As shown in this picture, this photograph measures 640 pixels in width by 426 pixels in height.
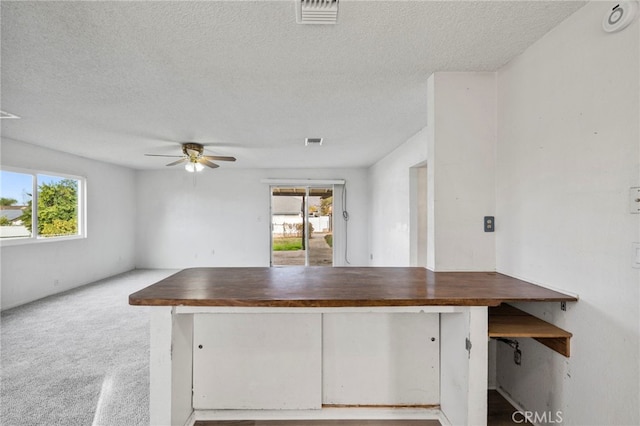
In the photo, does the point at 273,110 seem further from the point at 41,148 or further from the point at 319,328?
the point at 41,148

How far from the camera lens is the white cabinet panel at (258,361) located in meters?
1.71

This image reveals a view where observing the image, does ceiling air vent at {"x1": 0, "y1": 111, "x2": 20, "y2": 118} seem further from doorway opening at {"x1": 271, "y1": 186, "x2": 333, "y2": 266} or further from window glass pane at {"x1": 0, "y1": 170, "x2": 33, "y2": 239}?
doorway opening at {"x1": 271, "y1": 186, "x2": 333, "y2": 266}

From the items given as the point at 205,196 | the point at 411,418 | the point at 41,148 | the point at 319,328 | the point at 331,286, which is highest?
the point at 41,148

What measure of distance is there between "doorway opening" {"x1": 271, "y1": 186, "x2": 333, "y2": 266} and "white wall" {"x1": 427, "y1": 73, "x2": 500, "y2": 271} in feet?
A: 14.4

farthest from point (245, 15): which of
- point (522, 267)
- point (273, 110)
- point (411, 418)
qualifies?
point (411, 418)

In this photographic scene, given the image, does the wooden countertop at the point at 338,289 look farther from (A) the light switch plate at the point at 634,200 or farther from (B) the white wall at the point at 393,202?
(B) the white wall at the point at 393,202

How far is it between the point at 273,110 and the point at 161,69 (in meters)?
1.03

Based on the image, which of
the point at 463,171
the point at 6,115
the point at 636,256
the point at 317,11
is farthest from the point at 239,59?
the point at 6,115

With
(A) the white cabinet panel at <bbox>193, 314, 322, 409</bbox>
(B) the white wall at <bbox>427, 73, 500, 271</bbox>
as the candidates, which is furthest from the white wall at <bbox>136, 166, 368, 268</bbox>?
(A) the white cabinet panel at <bbox>193, 314, 322, 409</bbox>

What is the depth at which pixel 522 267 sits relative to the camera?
1.70 meters

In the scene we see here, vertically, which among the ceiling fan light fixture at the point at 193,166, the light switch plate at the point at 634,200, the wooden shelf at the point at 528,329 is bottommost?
the wooden shelf at the point at 528,329

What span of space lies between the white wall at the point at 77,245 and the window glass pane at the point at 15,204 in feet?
0.55

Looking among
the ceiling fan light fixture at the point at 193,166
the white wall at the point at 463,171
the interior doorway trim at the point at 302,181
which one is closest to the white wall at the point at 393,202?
the interior doorway trim at the point at 302,181

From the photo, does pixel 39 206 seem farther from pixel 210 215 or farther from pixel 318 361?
pixel 318 361
